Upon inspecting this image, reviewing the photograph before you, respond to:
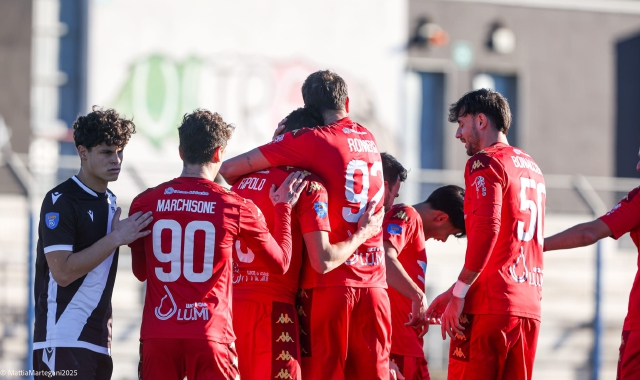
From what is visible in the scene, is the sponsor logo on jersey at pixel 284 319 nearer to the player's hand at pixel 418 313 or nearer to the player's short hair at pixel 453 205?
the player's hand at pixel 418 313

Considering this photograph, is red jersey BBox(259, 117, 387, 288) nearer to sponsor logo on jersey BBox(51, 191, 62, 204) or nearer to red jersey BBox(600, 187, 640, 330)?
sponsor logo on jersey BBox(51, 191, 62, 204)

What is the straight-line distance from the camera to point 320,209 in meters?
5.19

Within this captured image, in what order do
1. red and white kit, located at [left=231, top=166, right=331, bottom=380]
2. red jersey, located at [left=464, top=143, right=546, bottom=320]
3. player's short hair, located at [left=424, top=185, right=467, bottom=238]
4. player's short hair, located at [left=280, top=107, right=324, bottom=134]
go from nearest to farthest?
red and white kit, located at [left=231, top=166, right=331, bottom=380], red jersey, located at [left=464, top=143, right=546, bottom=320], player's short hair, located at [left=280, top=107, right=324, bottom=134], player's short hair, located at [left=424, top=185, right=467, bottom=238]

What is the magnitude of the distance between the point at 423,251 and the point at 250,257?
1.54 m

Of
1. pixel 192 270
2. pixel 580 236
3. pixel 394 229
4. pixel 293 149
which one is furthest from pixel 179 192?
pixel 580 236

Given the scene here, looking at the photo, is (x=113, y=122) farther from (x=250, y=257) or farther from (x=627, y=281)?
(x=627, y=281)

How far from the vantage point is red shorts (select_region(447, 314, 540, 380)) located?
5367 millimetres

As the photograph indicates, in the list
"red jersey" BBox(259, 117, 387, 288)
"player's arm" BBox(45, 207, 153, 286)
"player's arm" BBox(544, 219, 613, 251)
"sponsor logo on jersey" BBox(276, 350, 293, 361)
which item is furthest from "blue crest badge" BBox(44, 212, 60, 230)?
"player's arm" BBox(544, 219, 613, 251)

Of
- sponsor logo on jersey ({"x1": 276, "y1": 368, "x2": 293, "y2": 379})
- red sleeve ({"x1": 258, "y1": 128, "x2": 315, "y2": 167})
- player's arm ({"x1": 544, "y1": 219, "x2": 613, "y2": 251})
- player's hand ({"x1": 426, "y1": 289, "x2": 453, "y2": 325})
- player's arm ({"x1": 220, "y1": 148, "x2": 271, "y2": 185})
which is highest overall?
red sleeve ({"x1": 258, "y1": 128, "x2": 315, "y2": 167})

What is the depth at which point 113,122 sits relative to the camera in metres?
5.11

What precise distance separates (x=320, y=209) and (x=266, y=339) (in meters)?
0.82

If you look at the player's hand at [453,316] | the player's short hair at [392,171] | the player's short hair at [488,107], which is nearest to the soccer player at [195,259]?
the player's hand at [453,316]

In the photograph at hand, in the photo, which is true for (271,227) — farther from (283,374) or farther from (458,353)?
(458,353)

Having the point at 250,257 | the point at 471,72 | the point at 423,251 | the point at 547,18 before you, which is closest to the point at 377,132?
the point at 471,72
